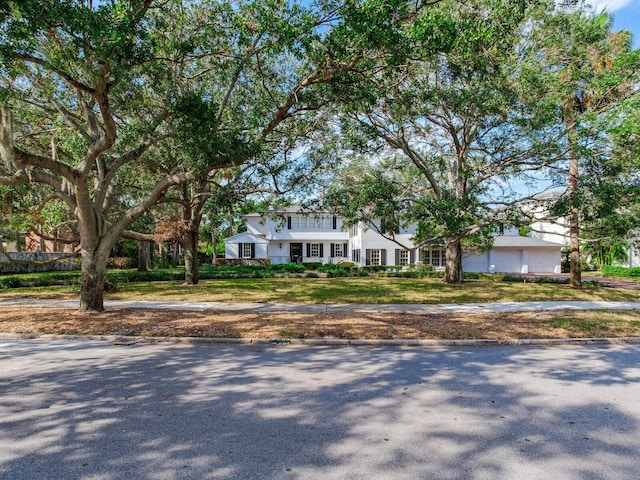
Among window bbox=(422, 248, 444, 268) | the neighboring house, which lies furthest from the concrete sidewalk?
window bbox=(422, 248, 444, 268)

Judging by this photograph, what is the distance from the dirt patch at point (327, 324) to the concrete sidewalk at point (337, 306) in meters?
0.86

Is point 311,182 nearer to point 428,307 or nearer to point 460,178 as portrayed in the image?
point 460,178

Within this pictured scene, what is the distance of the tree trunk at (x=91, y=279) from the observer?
11.4m

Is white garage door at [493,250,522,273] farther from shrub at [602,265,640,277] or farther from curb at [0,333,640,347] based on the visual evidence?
curb at [0,333,640,347]

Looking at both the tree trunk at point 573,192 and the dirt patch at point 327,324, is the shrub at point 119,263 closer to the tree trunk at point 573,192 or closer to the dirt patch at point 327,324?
the dirt patch at point 327,324

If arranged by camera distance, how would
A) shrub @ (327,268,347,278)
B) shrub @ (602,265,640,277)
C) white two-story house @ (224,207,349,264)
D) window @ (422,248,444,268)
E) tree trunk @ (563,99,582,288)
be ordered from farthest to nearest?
white two-story house @ (224,207,349,264) < window @ (422,248,444,268) < shrub @ (602,265,640,277) < shrub @ (327,268,347,278) < tree trunk @ (563,99,582,288)

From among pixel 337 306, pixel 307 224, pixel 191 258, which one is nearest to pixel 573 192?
pixel 337 306

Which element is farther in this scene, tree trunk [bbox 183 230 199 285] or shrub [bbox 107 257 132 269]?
shrub [bbox 107 257 132 269]

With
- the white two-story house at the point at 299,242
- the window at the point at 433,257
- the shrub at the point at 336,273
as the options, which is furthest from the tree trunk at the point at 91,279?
the white two-story house at the point at 299,242

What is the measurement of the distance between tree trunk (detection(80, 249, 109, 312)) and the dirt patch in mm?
355

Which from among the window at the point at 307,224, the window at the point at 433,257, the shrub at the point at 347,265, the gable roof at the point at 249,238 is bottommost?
the shrub at the point at 347,265

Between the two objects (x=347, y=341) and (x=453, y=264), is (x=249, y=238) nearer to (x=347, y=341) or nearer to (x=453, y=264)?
(x=453, y=264)

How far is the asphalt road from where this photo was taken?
348 cm

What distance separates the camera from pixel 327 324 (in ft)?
33.4
